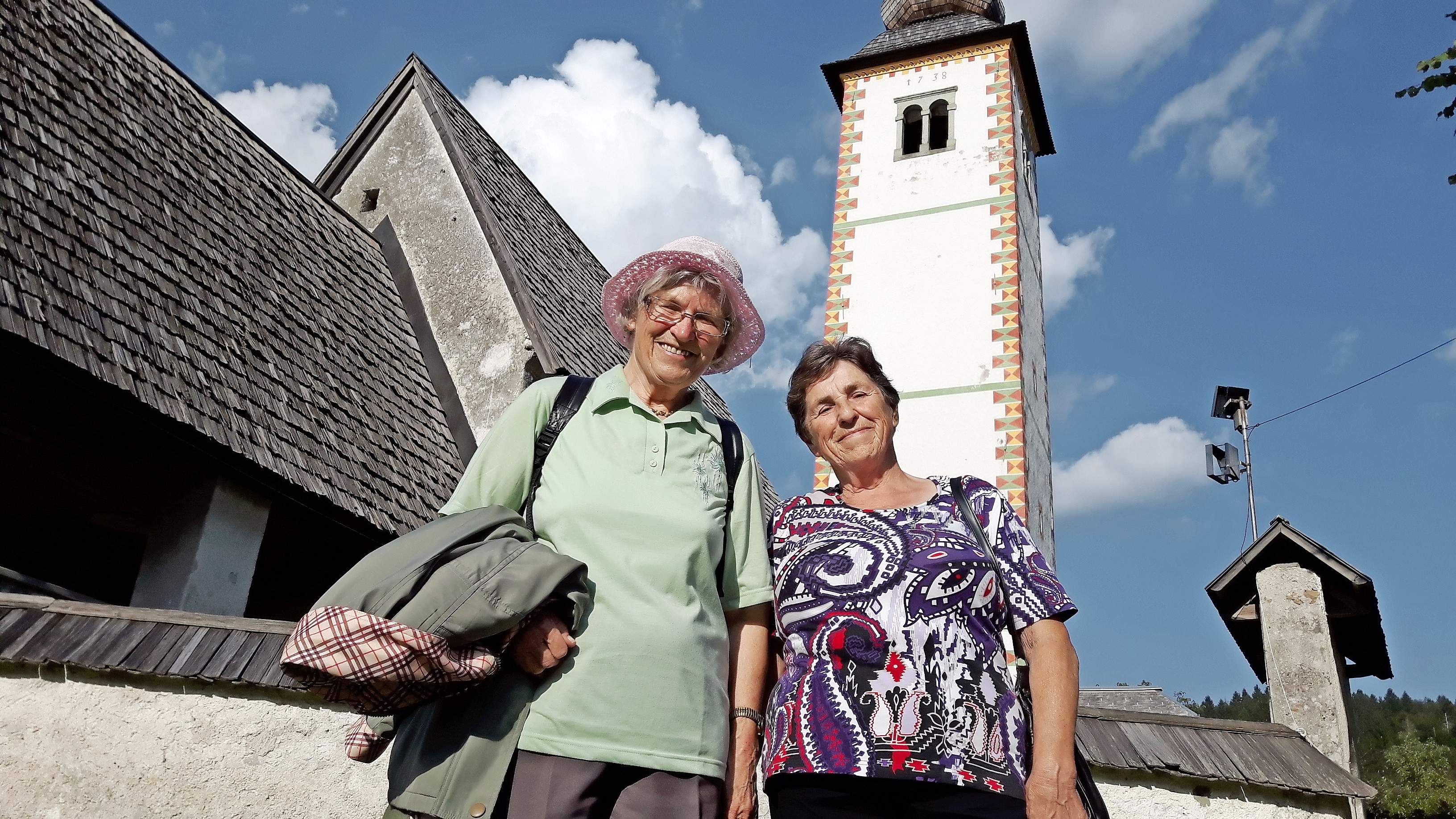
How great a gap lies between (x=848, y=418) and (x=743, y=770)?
90cm

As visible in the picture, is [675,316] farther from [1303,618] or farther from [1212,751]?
[1303,618]

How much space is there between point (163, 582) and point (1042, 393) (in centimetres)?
1156

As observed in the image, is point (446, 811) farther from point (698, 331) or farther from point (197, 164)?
point (197, 164)

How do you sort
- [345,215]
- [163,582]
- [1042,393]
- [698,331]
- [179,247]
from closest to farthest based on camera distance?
[698,331] → [163,582] → [179,247] → [345,215] → [1042,393]

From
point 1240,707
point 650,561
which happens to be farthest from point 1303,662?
point 1240,707

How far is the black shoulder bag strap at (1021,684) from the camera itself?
2.20 m

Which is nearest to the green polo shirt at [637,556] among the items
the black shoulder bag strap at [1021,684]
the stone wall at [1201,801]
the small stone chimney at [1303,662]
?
the black shoulder bag strap at [1021,684]

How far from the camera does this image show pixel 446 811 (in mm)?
1920

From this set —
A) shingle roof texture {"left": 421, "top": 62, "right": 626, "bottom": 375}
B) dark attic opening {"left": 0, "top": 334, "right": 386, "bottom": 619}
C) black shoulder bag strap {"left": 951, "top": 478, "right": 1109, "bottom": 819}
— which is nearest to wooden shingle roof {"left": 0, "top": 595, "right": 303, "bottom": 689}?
dark attic opening {"left": 0, "top": 334, "right": 386, "bottom": 619}

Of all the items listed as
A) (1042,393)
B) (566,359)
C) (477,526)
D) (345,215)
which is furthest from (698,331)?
(1042,393)

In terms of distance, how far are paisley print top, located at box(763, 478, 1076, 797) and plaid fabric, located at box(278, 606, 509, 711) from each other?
745mm

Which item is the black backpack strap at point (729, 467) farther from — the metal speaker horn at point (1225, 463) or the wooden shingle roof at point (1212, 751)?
the metal speaker horn at point (1225, 463)

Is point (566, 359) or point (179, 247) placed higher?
point (566, 359)

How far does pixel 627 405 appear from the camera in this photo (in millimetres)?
2455
